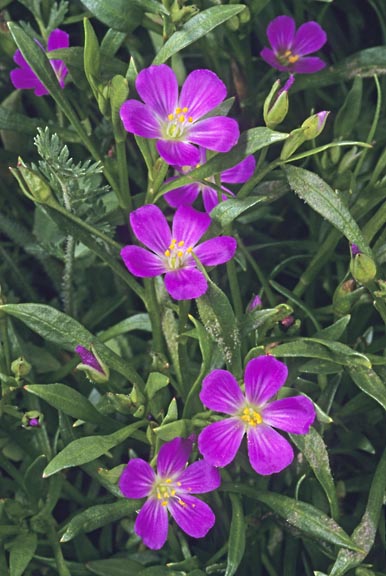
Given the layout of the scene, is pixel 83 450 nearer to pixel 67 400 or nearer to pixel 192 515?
pixel 67 400

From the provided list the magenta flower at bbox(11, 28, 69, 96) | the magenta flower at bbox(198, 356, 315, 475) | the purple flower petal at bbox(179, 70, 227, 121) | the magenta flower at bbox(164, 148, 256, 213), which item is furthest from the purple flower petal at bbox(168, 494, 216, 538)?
the magenta flower at bbox(11, 28, 69, 96)

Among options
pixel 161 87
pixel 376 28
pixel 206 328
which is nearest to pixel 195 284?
pixel 206 328

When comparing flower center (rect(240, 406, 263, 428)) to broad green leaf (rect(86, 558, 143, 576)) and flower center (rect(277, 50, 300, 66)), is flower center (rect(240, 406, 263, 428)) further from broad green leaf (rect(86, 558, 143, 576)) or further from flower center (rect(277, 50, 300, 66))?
flower center (rect(277, 50, 300, 66))

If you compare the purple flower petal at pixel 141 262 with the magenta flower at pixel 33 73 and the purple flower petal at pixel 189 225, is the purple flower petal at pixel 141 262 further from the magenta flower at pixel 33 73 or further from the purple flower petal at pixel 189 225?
the magenta flower at pixel 33 73

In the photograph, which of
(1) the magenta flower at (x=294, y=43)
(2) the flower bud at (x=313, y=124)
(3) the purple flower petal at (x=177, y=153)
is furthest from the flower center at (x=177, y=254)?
(1) the magenta flower at (x=294, y=43)

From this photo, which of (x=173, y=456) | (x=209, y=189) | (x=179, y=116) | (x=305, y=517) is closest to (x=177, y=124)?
(x=179, y=116)
